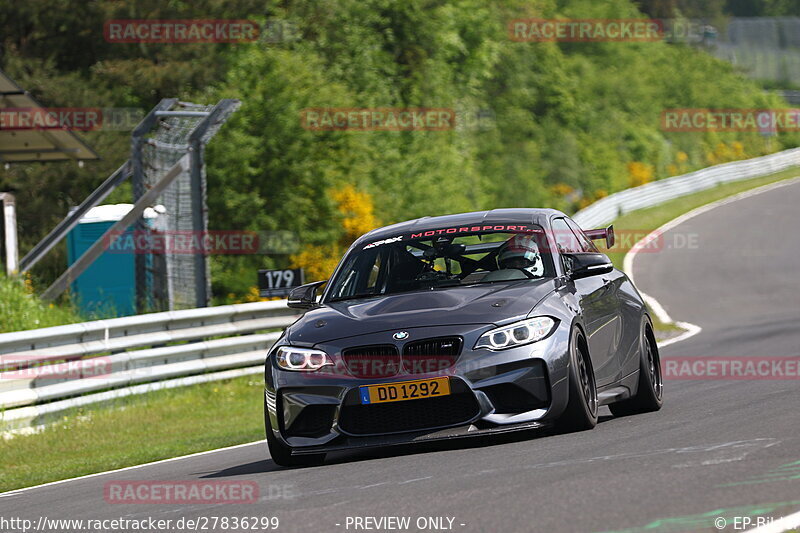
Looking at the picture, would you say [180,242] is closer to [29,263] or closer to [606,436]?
[29,263]

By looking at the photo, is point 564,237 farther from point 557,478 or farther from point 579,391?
point 557,478

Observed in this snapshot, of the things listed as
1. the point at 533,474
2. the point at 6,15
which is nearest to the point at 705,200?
the point at 6,15

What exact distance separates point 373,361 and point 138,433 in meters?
6.42

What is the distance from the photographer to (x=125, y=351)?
15453 millimetres

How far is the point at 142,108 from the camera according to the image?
39.1 m

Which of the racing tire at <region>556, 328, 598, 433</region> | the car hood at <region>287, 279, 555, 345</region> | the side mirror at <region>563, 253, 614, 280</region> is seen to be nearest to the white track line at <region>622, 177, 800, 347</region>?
the side mirror at <region>563, 253, 614, 280</region>

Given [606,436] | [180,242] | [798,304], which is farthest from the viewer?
[798,304]

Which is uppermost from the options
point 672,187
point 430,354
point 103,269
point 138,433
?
point 430,354

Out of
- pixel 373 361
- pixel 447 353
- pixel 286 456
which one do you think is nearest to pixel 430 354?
pixel 447 353

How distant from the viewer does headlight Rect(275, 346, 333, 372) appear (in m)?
8.29

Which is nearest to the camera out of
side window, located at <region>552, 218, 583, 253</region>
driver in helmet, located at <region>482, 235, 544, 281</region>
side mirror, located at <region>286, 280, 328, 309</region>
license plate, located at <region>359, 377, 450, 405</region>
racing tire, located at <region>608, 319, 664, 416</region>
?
license plate, located at <region>359, 377, 450, 405</region>

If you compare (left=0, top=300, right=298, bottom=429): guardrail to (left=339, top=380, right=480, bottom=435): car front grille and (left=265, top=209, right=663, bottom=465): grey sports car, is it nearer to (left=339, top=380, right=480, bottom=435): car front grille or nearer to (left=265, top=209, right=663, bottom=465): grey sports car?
(left=265, top=209, right=663, bottom=465): grey sports car

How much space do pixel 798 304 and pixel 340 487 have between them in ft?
64.6

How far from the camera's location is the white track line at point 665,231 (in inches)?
863
